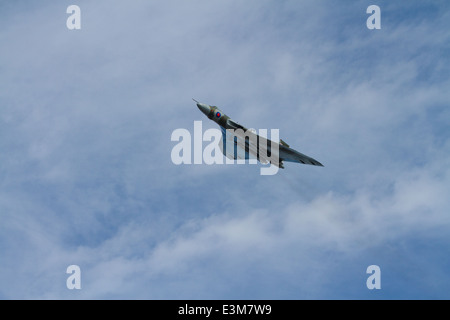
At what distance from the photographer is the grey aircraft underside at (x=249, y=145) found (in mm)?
95750

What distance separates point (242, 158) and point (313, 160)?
14562 mm

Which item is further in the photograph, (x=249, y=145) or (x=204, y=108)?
(x=204, y=108)

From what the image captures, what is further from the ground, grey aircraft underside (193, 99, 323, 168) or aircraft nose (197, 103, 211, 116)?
aircraft nose (197, 103, 211, 116)

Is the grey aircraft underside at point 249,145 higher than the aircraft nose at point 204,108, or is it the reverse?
the aircraft nose at point 204,108

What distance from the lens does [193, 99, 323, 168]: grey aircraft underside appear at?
95.8m

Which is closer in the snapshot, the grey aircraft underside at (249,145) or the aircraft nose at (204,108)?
the grey aircraft underside at (249,145)

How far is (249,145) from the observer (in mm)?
96438

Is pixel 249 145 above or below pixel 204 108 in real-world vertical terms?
below

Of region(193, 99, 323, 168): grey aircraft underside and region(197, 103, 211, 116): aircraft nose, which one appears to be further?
region(197, 103, 211, 116): aircraft nose
